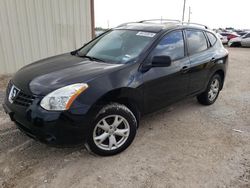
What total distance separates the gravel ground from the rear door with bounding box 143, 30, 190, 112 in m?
0.54

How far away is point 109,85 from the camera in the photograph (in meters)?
2.80

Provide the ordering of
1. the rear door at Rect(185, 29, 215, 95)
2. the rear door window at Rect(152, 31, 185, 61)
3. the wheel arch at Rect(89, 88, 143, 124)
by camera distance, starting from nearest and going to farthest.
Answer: the wheel arch at Rect(89, 88, 143, 124), the rear door window at Rect(152, 31, 185, 61), the rear door at Rect(185, 29, 215, 95)

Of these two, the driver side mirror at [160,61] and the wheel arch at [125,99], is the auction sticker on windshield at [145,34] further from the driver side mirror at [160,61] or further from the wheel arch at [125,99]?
the wheel arch at [125,99]

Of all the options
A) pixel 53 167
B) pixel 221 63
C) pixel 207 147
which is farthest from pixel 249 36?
pixel 53 167

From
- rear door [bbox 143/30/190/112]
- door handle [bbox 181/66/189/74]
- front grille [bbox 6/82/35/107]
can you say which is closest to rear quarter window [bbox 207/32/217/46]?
rear door [bbox 143/30/190/112]

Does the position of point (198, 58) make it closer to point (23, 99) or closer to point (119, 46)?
point (119, 46)

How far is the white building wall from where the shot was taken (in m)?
6.47

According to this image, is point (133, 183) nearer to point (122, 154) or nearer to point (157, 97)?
point (122, 154)

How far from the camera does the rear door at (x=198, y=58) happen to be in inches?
159

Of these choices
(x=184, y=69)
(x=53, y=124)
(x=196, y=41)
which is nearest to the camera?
(x=53, y=124)

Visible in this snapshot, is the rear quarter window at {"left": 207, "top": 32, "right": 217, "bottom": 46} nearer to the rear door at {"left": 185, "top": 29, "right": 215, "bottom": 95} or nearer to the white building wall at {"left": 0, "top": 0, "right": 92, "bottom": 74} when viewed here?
the rear door at {"left": 185, "top": 29, "right": 215, "bottom": 95}

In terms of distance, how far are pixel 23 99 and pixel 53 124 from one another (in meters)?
0.51

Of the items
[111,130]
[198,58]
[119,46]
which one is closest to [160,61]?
[119,46]

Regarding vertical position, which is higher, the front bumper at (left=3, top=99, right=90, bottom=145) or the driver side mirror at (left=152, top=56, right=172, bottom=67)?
the driver side mirror at (left=152, top=56, right=172, bottom=67)
